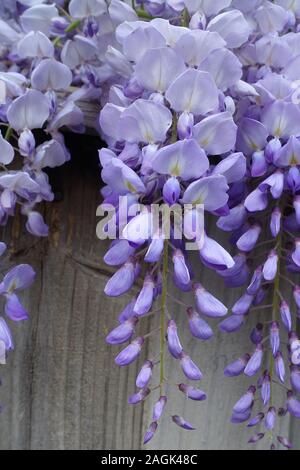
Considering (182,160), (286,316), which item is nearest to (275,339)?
(286,316)

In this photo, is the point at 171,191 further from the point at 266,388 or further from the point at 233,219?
the point at 266,388

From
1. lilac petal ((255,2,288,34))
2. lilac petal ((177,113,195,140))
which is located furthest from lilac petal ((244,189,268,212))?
lilac petal ((255,2,288,34))

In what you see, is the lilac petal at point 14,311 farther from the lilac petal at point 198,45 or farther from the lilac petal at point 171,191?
the lilac petal at point 198,45

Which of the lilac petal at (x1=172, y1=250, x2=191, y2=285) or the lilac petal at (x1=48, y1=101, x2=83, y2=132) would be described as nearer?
the lilac petal at (x1=172, y1=250, x2=191, y2=285)

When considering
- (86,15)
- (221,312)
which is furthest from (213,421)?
(86,15)

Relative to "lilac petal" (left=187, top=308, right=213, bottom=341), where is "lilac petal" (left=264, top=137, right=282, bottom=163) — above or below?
above

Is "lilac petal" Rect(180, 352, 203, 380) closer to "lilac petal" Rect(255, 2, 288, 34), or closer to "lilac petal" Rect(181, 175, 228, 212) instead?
"lilac petal" Rect(181, 175, 228, 212)
